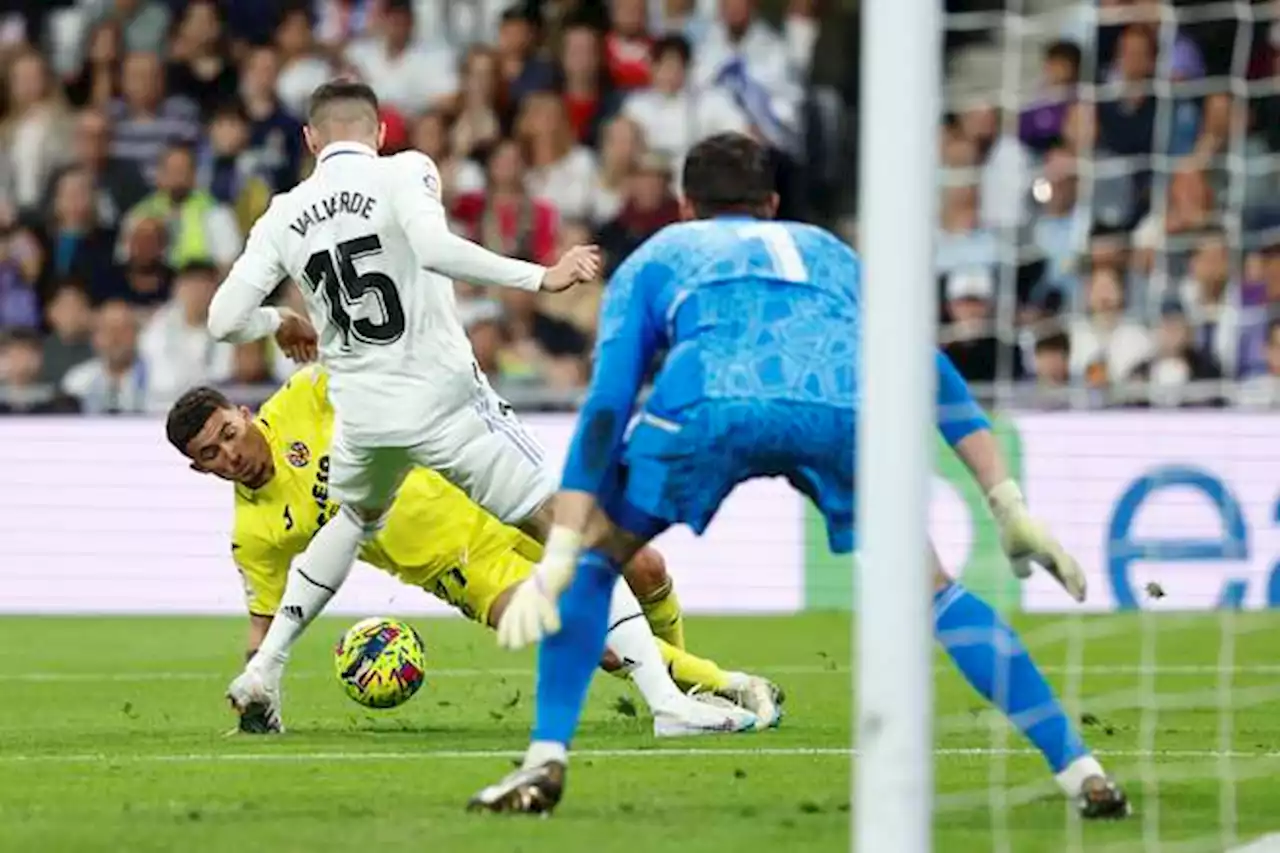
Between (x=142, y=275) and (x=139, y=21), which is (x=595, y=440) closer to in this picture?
(x=142, y=275)

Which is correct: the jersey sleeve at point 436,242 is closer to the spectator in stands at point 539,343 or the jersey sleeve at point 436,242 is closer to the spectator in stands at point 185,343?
the spectator in stands at point 539,343

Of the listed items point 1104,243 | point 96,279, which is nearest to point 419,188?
point 1104,243

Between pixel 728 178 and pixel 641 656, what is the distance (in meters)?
2.37

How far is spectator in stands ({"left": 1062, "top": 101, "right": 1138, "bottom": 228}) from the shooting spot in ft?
49.3

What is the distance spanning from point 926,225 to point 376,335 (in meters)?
4.05

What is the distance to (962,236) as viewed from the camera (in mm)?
14281

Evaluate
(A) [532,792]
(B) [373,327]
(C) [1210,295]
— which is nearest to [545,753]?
(A) [532,792]

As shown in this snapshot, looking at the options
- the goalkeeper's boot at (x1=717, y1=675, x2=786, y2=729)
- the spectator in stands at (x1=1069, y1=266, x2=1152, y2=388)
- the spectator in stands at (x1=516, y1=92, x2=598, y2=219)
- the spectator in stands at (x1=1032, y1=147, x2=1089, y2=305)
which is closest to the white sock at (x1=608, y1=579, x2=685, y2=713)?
the goalkeeper's boot at (x1=717, y1=675, x2=786, y2=729)

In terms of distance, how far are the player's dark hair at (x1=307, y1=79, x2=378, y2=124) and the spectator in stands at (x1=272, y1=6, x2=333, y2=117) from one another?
960 cm

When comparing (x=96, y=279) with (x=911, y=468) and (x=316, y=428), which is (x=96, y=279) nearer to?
(x=316, y=428)

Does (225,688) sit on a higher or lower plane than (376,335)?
lower

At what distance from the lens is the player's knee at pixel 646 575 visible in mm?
9508

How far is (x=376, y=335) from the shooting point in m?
8.95

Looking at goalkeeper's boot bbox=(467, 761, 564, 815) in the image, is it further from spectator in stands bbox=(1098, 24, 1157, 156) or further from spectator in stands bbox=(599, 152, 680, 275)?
spectator in stands bbox=(599, 152, 680, 275)
